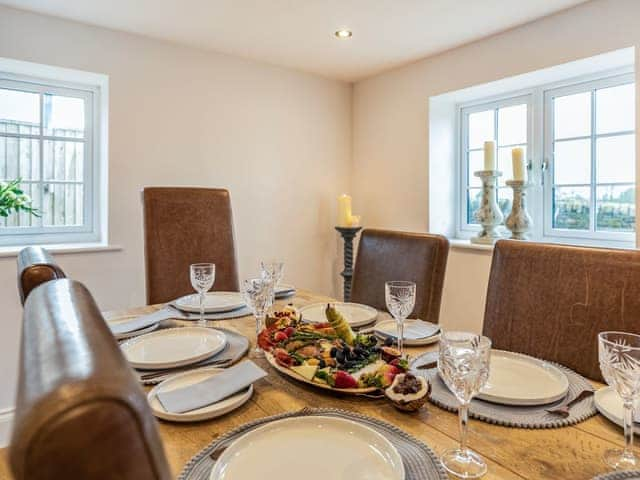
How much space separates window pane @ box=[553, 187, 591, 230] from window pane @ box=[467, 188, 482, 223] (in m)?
0.52

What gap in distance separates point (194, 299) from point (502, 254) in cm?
102

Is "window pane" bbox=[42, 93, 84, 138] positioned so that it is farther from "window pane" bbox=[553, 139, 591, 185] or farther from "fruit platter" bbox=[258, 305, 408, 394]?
"window pane" bbox=[553, 139, 591, 185]

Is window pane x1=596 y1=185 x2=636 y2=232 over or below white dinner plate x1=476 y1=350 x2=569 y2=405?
over

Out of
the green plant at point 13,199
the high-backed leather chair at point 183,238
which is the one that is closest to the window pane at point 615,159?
the high-backed leather chair at point 183,238

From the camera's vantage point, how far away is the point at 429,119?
9.70 ft

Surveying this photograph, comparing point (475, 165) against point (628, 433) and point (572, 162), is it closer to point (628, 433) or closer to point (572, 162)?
point (572, 162)

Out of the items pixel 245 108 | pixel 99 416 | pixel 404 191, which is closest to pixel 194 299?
pixel 99 416

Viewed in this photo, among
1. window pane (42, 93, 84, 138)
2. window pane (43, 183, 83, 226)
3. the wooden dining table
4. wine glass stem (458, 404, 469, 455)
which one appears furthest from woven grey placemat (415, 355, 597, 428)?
window pane (42, 93, 84, 138)

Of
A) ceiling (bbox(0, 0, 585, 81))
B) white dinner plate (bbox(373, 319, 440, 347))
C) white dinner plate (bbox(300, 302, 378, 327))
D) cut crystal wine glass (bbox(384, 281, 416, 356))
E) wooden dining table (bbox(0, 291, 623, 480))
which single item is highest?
ceiling (bbox(0, 0, 585, 81))

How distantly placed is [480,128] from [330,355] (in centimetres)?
261

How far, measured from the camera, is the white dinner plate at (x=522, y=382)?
752 millimetres

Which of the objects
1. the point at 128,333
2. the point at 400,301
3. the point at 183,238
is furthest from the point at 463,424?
the point at 183,238

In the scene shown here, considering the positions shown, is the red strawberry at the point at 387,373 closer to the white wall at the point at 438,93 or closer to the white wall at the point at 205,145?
the white wall at the point at 438,93

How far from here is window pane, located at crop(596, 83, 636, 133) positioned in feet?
7.47
